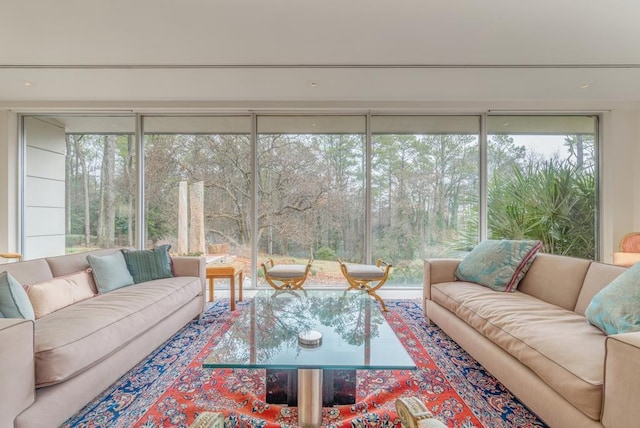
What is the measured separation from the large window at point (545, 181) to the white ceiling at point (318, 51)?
439mm

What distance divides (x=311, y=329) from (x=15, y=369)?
1.29 m

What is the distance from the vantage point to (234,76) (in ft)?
10.7

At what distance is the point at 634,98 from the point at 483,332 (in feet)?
13.2

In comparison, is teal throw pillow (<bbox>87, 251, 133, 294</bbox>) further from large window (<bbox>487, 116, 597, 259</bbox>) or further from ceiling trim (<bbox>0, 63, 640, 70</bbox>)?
large window (<bbox>487, 116, 597, 259</bbox>)

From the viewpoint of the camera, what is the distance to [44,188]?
418 centimetres

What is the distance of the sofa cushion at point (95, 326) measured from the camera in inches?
54.4

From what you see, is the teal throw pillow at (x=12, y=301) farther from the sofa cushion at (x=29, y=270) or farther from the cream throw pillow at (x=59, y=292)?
the sofa cushion at (x=29, y=270)

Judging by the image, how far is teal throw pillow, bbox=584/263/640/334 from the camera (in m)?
1.39

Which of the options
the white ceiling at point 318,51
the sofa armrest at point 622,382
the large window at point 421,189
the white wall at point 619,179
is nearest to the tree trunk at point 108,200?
the white ceiling at point 318,51

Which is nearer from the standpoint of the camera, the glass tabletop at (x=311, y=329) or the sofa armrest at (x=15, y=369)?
the sofa armrest at (x=15, y=369)

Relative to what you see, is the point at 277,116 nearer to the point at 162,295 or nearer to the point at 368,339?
the point at 162,295

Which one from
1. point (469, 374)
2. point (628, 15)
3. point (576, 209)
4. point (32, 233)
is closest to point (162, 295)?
point (469, 374)

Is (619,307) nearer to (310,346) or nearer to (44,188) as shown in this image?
(310,346)

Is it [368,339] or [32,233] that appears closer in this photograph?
[368,339]
